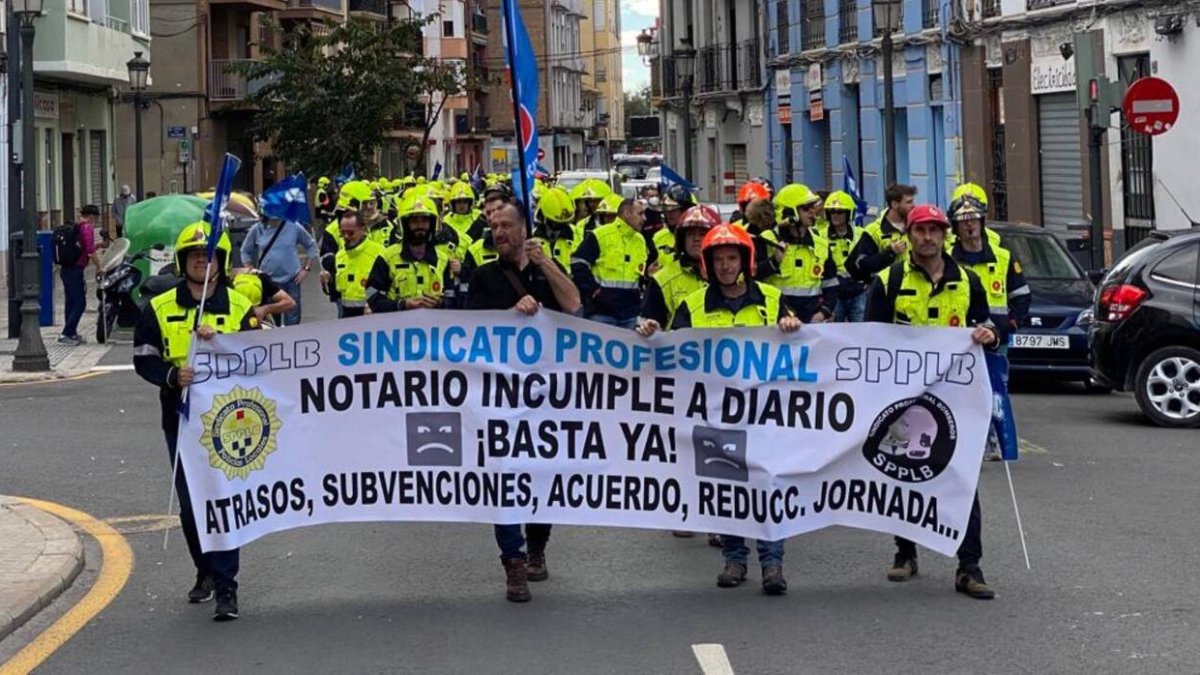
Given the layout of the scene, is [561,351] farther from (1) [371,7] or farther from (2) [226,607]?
(1) [371,7]

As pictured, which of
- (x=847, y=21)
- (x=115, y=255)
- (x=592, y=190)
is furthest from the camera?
(x=847, y=21)

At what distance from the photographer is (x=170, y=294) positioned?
30.8 feet

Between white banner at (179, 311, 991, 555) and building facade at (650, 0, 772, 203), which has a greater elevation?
building facade at (650, 0, 772, 203)

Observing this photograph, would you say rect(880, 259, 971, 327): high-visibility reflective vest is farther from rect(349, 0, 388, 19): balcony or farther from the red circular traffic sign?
rect(349, 0, 388, 19): balcony

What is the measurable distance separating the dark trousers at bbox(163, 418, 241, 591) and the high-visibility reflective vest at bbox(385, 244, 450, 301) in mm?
4252

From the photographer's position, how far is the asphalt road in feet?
26.2

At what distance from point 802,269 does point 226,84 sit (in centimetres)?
4548

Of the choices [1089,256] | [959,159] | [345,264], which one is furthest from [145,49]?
[345,264]

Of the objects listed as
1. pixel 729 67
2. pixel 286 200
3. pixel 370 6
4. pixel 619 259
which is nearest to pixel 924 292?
pixel 619 259

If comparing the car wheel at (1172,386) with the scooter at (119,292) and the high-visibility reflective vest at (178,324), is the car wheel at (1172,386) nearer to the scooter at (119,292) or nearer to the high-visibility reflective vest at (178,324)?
the high-visibility reflective vest at (178,324)

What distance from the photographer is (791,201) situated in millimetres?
15195

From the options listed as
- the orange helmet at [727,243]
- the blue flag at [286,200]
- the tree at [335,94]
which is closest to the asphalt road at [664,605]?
the orange helmet at [727,243]

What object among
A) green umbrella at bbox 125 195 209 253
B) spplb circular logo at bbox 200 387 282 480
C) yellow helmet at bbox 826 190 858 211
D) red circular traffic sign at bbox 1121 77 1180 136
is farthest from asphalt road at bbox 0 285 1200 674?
green umbrella at bbox 125 195 209 253

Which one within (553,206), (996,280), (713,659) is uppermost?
(553,206)
